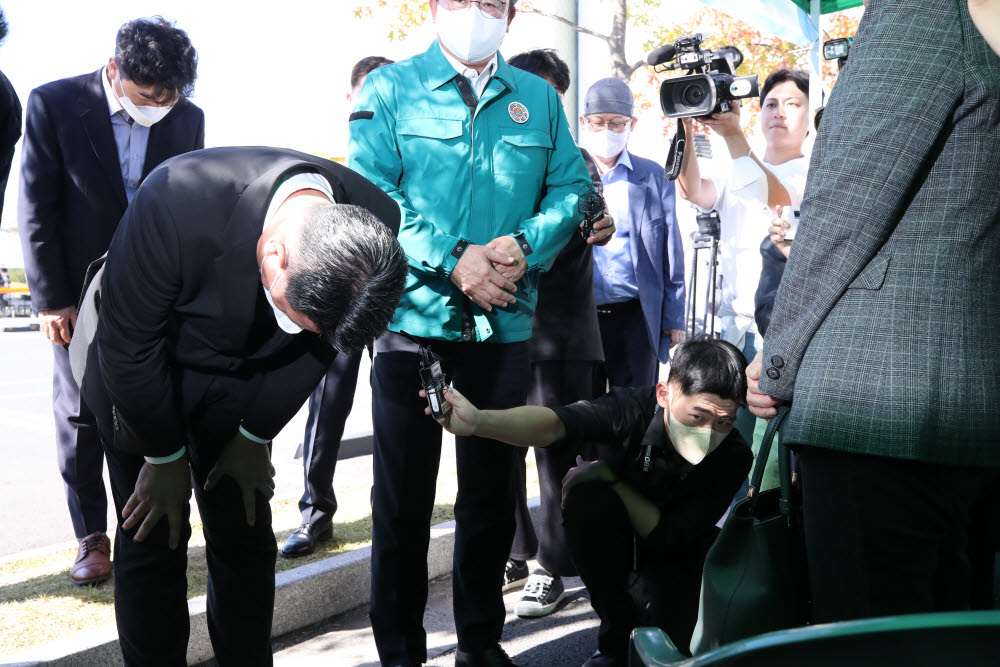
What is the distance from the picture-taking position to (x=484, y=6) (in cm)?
326

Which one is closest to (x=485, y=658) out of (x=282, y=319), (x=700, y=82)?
(x=282, y=319)

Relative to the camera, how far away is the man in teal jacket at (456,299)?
9.77 ft

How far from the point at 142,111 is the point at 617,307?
2.22 m

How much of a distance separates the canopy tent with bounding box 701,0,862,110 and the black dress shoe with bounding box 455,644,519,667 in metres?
4.80

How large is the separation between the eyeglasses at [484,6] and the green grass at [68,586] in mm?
2197

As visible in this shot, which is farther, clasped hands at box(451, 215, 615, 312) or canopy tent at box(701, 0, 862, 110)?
canopy tent at box(701, 0, 862, 110)

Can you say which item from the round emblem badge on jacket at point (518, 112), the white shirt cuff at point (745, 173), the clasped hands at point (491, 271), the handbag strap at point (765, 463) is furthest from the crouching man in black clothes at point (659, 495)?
the white shirt cuff at point (745, 173)

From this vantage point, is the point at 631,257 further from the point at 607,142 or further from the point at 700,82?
the point at 700,82

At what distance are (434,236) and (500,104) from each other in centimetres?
56

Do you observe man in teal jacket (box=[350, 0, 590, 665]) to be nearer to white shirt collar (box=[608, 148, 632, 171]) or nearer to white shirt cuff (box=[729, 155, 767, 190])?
white shirt cuff (box=[729, 155, 767, 190])

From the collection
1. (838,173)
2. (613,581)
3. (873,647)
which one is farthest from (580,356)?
(873,647)

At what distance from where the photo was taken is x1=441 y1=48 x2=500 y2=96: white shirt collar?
3.23m

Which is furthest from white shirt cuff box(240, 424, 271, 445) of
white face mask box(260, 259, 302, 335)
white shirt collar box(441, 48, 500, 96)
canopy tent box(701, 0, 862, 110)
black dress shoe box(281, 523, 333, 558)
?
canopy tent box(701, 0, 862, 110)

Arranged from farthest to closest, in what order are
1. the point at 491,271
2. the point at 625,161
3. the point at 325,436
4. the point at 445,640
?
the point at 625,161 → the point at 325,436 → the point at 445,640 → the point at 491,271
